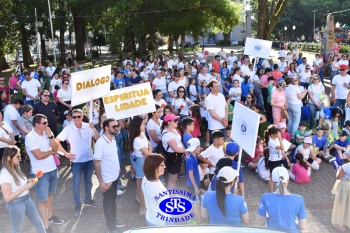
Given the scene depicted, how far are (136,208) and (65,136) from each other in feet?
5.75

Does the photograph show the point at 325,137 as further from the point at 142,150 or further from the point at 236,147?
the point at 142,150

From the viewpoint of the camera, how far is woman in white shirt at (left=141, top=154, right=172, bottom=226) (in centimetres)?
429

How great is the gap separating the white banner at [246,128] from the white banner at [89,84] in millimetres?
2488

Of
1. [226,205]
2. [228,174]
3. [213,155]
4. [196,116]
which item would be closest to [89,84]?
[213,155]

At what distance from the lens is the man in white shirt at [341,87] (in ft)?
36.3

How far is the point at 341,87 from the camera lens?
438 inches

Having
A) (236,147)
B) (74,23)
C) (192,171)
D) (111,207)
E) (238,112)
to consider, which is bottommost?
(111,207)

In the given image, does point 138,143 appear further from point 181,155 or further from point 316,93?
point 316,93

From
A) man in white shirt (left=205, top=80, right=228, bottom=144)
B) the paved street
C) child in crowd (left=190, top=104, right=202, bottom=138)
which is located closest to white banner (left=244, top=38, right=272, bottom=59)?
child in crowd (left=190, top=104, right=202, bottom=138)

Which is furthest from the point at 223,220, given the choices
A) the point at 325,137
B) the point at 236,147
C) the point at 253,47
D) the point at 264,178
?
the point at 253,47

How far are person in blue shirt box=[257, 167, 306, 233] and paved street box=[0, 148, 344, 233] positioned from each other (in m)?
2.06

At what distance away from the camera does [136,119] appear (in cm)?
611

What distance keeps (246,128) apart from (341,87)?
7.06 meters

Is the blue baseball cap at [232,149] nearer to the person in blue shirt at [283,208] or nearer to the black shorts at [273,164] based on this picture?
the person in blue shirt at [283,208]
